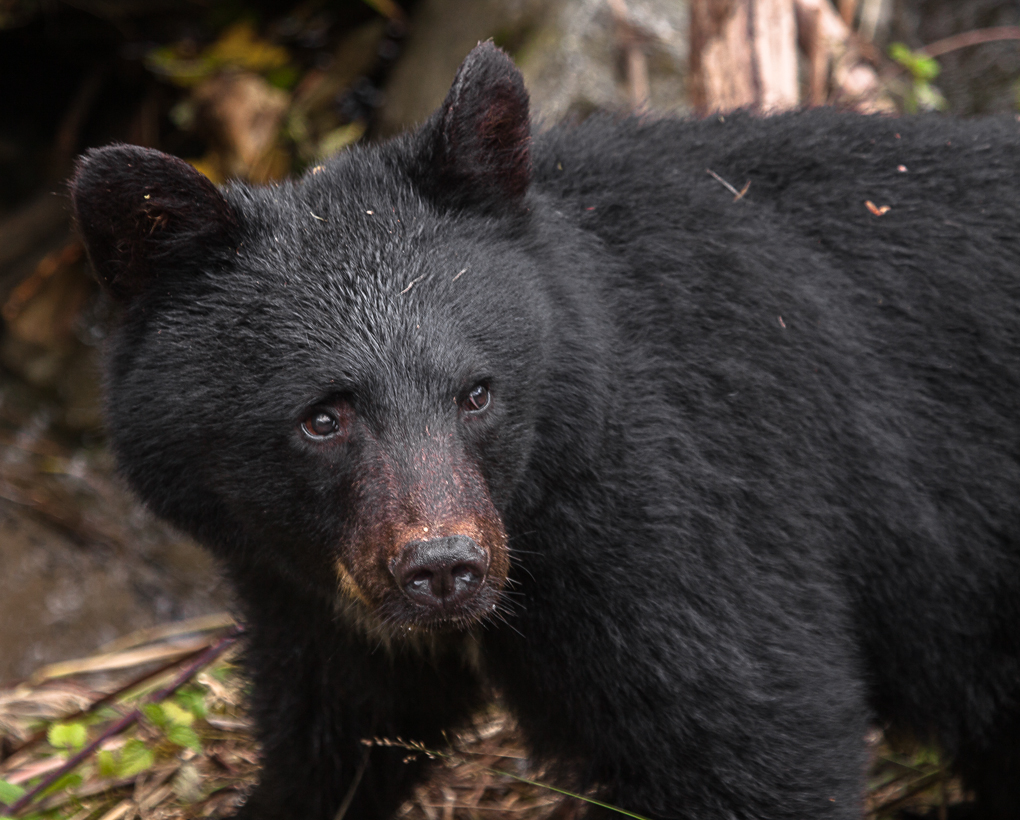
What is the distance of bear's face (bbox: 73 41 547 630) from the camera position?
2.88 meters

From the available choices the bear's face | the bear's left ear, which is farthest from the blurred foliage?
the bear's face

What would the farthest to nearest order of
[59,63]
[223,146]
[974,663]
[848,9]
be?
[59,63] < [223,146] < [848,9] < [974,663]

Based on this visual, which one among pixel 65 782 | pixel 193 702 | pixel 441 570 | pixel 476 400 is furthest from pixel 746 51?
pixel 65 782

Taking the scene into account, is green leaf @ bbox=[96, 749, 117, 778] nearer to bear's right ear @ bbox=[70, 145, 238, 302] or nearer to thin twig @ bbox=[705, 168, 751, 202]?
bear's right ear @ bbox=[70, 145, 238, 302]

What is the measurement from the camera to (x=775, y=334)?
11.3ft

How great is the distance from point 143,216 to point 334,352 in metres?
0.69

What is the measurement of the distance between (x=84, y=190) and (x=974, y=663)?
3322 mm

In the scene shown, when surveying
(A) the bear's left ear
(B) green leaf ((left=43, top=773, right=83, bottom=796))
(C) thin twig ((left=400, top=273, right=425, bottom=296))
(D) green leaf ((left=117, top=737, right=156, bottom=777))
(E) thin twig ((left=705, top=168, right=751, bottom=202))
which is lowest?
(B) green leaf ((left=43, top=773, right=83, bottom=796))

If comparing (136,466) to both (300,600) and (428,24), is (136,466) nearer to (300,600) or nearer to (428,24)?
(300,600)

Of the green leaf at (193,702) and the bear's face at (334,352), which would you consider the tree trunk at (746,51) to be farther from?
the green leaf at (193,702)

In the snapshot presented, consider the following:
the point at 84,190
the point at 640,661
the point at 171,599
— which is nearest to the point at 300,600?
the point at 640,661

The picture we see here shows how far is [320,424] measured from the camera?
295 cm

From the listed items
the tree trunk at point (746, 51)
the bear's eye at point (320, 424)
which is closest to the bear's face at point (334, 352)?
the bear's eye at point (320, 424)

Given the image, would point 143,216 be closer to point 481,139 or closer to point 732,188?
point 481,139
